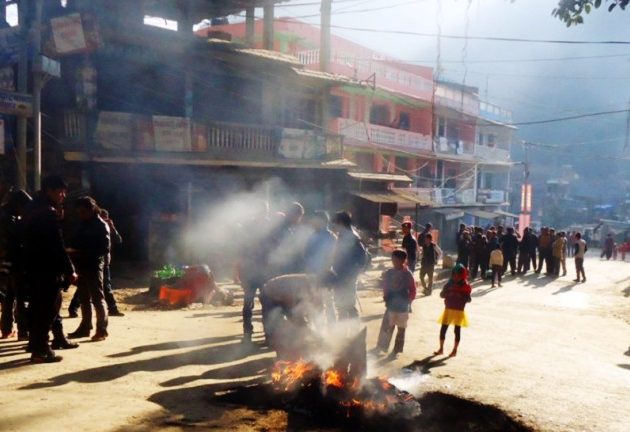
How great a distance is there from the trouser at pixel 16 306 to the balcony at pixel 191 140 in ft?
28.2

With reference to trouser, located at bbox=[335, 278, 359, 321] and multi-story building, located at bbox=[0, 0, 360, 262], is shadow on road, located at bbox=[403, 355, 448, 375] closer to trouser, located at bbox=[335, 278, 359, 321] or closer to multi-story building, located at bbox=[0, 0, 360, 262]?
trouser, located at bbox=[335, 278, 359, 321]

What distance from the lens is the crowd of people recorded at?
5863 mm

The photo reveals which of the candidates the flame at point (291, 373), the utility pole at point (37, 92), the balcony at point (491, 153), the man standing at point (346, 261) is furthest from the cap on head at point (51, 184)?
the balcony at point (491, 153)

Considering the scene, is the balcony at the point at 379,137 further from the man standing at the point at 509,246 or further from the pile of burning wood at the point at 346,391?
the pile of burning wood at the point at 346,391

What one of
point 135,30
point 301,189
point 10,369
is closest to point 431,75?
point 301,189

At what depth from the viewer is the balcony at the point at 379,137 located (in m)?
27.5

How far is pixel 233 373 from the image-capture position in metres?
6.19

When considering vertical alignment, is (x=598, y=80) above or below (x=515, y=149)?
above

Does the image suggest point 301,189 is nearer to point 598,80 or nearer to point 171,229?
point 171,229

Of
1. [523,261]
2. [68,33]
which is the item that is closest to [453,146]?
[523,261]

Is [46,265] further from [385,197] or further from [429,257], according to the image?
[385,197]

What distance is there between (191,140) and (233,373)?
1185 centimetres

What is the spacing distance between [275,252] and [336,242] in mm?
850

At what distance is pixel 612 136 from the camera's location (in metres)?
72.8
